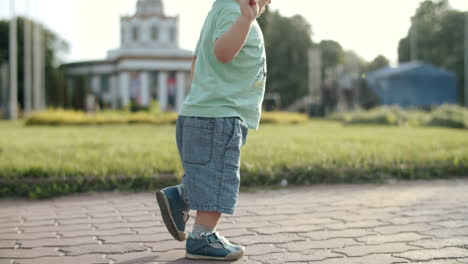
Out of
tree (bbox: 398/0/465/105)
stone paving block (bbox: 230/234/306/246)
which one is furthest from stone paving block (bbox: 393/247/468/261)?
tree (bbox: 398/0/465/105)

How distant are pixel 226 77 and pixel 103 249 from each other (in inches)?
40.0

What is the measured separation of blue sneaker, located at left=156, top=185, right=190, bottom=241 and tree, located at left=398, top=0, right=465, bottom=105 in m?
36.0

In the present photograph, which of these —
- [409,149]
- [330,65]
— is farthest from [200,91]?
[330,65]

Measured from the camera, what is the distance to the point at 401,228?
3.00 metres

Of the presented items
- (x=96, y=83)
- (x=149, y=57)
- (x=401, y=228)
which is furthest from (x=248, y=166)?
(x=96, y=83)

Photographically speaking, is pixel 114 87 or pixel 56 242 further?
pixel 114 87

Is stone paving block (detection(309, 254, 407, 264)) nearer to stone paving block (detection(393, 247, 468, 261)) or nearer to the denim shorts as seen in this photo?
stone paving block (detection(393, 247, 468, 261))

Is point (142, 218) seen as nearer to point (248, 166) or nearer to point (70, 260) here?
point (70, 260)

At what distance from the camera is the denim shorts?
7.57 ft

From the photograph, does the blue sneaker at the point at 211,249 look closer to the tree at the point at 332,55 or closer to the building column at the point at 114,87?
the tree at the point at 332,55

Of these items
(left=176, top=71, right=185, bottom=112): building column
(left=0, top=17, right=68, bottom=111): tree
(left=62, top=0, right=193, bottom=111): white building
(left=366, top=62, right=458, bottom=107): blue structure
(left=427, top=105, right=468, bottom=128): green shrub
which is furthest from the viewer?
(left=176, top=71, right=185, bottom=112): building column

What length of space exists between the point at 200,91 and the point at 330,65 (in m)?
33.8

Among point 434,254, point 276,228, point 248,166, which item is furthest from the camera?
point 248,166

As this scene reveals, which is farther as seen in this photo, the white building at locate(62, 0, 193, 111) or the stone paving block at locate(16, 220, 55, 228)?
the white building at locate(62, 0, 193, 111)
